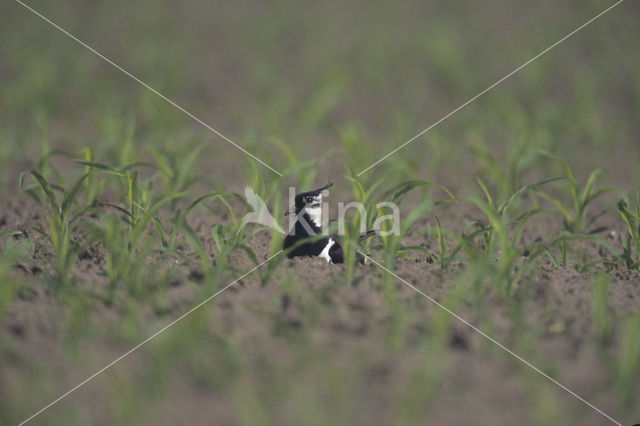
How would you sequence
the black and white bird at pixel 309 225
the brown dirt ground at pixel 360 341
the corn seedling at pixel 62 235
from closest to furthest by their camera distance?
the brown dirt ground at pixel 360 341 → the corn seedling at pixel 62 235 → the black and white bird at pixel 309 225

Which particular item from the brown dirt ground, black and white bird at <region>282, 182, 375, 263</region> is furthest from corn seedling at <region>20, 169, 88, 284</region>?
black and white bird at <region>282, 182, 375, 263</region>

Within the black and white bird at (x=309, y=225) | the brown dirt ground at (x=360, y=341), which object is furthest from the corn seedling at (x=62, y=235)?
the black and white bird at (x=309, y=225)

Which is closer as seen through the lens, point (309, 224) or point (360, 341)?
point (360, 341)

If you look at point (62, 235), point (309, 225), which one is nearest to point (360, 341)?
point (309, 225)

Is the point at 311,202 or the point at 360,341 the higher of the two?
the point at 311,202

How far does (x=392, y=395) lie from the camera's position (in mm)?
1825

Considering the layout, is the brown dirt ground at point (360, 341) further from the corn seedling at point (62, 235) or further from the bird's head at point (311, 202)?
the bird's head at point (311, 202)

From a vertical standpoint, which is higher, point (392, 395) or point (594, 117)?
point (594, 117)

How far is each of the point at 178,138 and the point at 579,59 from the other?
12.8ft

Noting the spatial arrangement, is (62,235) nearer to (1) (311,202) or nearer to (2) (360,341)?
(1) (311,202)

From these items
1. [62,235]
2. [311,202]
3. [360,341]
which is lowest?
[360,341]

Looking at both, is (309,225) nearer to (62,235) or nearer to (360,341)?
(360,341)

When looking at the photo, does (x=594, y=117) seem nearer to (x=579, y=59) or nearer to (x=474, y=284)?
(x=579, y=59)

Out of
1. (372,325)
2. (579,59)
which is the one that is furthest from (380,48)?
(372,325)
